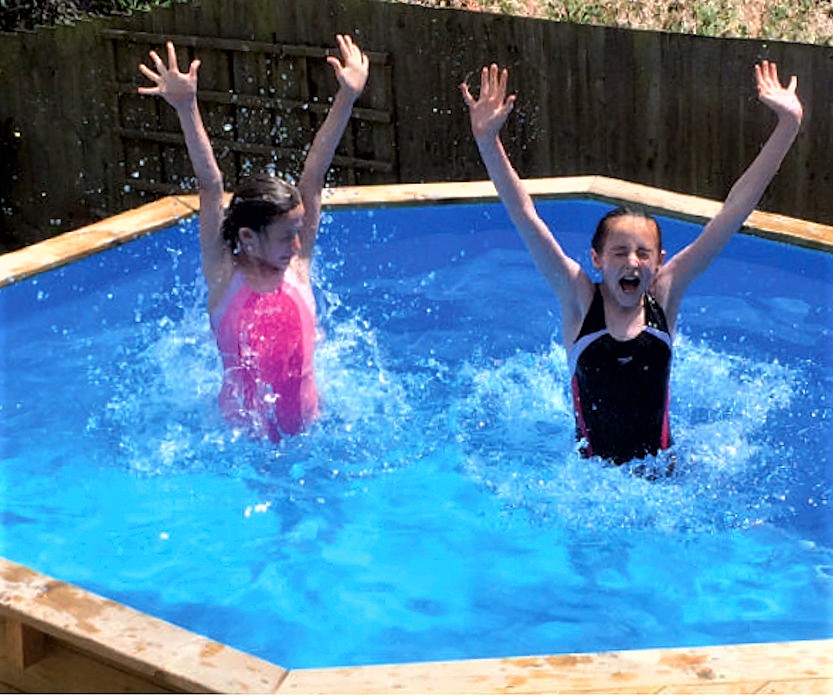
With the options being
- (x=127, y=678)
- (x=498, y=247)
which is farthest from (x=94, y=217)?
(x=127, y=678)

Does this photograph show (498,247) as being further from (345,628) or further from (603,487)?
(345,628)

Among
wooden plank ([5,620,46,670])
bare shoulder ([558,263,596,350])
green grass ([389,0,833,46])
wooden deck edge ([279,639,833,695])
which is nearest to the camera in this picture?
wooden deck edge ([279,639,833,695])

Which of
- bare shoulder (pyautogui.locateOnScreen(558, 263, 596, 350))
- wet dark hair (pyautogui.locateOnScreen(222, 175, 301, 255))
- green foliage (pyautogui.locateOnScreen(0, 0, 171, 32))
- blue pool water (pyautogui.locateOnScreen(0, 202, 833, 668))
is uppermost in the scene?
green foliage (pyautogui.locateOnScreen(0, 0, 171, 32))

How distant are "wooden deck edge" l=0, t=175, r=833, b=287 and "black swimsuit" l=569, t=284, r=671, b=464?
6.66 feet

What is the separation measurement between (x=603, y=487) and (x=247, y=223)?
1.39 m

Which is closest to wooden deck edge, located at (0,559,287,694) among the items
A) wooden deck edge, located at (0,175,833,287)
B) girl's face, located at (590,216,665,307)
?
girl's face, located at (590,216,665,307)

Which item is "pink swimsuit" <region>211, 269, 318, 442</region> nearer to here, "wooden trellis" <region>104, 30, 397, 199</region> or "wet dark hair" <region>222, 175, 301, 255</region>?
"wet dark hair" <region>222, 175, 301, 255</region>

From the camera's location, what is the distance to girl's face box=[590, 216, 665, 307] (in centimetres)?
428

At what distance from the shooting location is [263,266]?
4883mm

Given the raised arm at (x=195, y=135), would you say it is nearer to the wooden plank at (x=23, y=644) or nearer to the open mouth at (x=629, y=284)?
the open mouth at (x=629, y=284)

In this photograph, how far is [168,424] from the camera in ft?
17.6

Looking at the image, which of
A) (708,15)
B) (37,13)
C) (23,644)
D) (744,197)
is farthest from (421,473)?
(37,13)

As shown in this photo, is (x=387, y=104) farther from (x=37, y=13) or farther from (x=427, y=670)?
(x=427, y=670)

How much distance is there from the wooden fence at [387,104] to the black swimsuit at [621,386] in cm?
342
